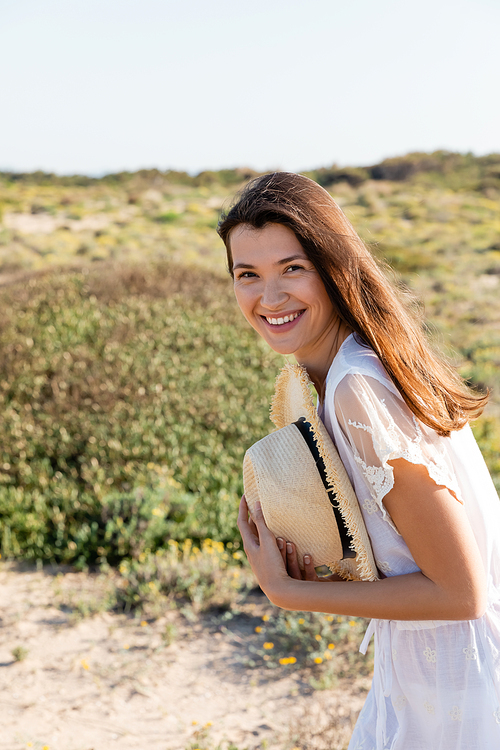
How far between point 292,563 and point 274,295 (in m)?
0.60

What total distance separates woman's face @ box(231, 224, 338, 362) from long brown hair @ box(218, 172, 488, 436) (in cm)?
2

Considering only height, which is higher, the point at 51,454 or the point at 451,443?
the point at 451,443

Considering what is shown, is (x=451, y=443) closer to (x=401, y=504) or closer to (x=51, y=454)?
(x=401, y=504)

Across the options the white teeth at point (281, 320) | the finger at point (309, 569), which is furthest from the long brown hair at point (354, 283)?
the finger at point (309, 569)

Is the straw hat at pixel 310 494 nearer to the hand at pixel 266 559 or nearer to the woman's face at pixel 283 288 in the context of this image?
the hand at pixel 266 559

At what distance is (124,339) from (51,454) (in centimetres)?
216

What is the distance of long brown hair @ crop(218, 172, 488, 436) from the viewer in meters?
1.30

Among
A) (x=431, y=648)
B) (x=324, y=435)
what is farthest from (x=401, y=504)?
(x=431, y=648)

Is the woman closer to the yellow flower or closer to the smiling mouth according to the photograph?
the smiling mouth

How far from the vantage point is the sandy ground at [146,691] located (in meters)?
2.90

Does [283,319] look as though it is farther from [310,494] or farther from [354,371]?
[310,494]

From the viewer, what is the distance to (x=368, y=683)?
3279 mm

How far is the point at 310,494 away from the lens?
49.6 inches

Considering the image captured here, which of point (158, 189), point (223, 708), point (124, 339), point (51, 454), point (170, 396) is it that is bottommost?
point (223, 708)
